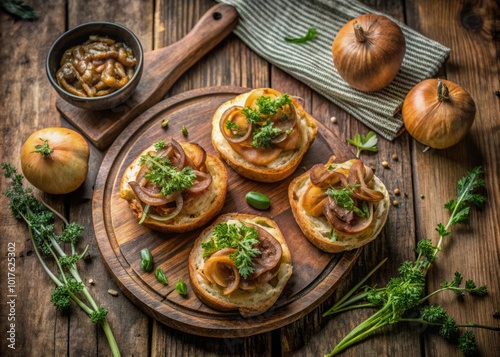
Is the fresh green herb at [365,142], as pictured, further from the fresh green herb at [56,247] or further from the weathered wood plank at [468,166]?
the fresh green herb at [56,247]

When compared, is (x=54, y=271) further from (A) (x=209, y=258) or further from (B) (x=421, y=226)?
(B) (x=421, y=226)

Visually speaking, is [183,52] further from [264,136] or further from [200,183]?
[200,183]

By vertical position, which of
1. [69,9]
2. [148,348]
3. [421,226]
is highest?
[69,9]

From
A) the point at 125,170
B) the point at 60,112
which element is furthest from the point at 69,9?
the point at 125,170

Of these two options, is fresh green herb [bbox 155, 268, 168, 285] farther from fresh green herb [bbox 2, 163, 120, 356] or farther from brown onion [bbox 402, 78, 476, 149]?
brown onion [bbox 402, 78, 476, 149]

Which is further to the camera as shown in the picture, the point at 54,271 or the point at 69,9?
the point at 69,9

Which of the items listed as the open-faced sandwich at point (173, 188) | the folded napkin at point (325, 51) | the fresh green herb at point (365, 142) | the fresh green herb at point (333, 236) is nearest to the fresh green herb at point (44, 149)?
the open-faced sandwich at point (173, 188)

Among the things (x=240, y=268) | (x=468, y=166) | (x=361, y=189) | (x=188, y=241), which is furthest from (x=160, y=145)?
(x=468, y=166)
